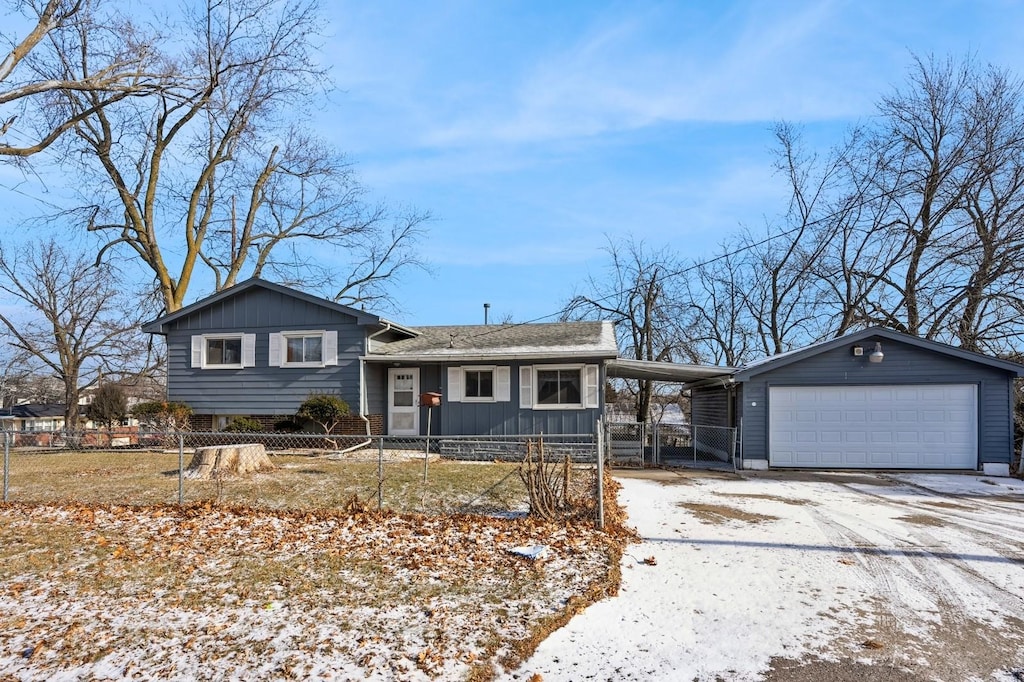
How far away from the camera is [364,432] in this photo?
51.4 feet

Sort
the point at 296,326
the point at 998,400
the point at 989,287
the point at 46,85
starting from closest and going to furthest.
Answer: the point at 46,85 → the point at 998,400 → the point at 296,326 → the point at 989,287

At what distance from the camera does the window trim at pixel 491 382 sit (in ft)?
50.3

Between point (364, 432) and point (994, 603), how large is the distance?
527 inches

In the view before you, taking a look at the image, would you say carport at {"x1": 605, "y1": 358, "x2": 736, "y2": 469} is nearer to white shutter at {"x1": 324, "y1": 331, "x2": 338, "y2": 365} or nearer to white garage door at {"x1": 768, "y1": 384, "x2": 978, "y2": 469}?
white garage door at {"x1": 768, "y1": 384, "x2": 978, "y2": 469}

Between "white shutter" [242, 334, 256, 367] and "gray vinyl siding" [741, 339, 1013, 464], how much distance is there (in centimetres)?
1303

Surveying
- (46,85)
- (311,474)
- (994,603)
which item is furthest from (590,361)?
(46,85)

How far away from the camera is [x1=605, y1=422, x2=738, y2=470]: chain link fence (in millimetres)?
14477

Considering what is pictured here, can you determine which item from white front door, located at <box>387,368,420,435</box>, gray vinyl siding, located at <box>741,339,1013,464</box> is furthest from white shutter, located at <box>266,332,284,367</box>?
gray vinyl siding, located at <box>741,339,1013,464</box>

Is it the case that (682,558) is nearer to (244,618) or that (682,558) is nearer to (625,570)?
(625,570)

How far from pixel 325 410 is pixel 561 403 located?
6.08 m

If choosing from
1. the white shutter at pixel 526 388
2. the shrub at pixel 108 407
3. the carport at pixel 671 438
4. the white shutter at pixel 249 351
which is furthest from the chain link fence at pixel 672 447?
the shrub at pixel 108 407

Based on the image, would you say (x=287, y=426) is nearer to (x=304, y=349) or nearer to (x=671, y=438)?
(x=304, y=349)

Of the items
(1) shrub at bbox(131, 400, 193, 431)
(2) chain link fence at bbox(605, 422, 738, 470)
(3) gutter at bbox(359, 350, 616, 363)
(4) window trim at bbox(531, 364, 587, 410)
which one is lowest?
(2) chain link fence at bbox(605, 422, 738, 470)

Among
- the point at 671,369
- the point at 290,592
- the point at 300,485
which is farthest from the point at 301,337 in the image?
the point at 290,592
